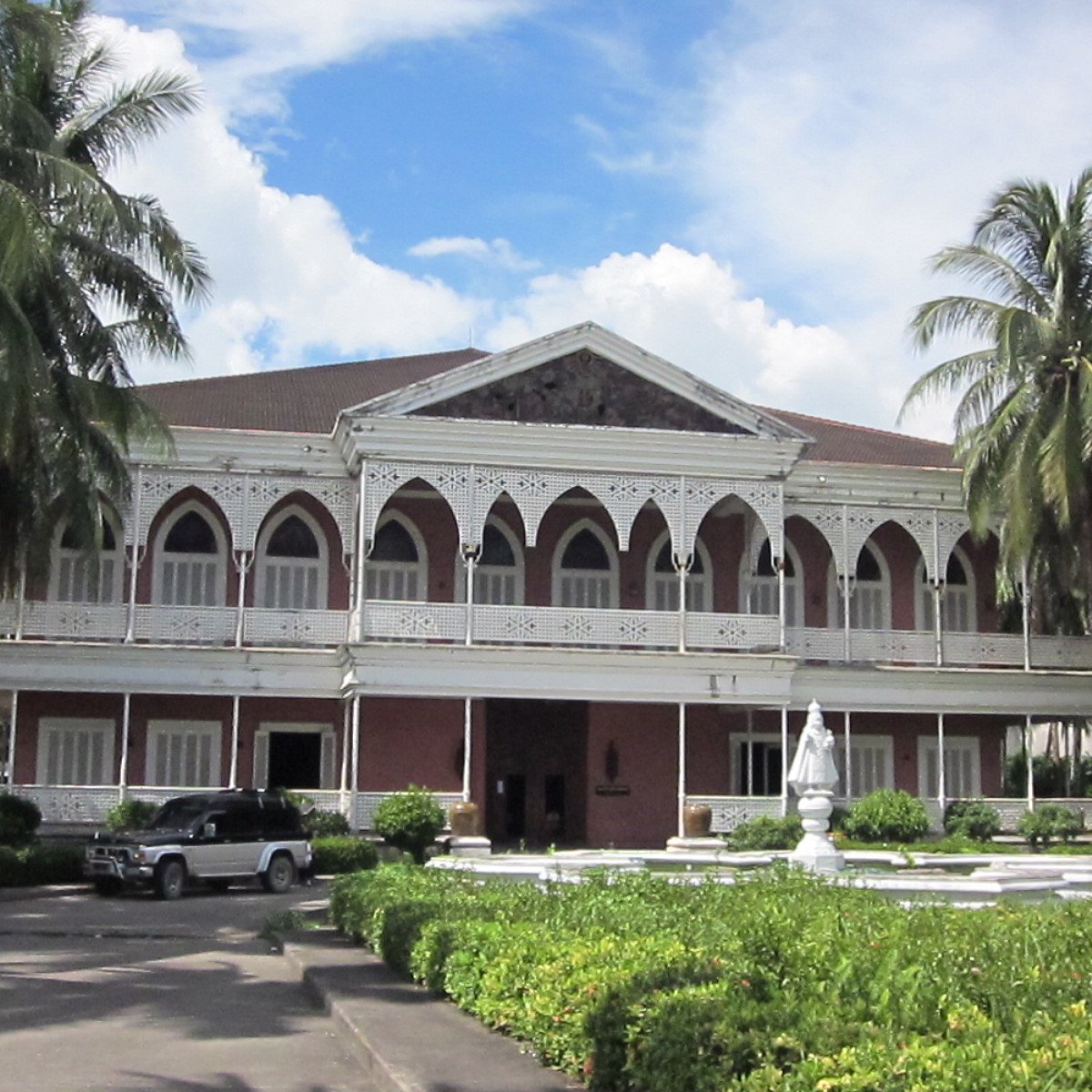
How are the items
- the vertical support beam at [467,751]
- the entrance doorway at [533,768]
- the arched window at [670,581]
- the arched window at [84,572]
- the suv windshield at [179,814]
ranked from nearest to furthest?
the suv windshield at [179,814] → the vertical support beam at [467,751] → the arched window at [84,572] → the entrance doorway at [533,768] → the arched window at [670,581]

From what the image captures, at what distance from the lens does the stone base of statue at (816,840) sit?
18.6 meters

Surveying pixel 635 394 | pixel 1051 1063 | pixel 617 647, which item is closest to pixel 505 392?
pixel 635 394

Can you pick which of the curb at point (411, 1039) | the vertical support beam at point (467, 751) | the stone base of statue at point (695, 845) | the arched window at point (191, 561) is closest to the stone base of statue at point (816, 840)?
the stone base of statue at point (695, 845)

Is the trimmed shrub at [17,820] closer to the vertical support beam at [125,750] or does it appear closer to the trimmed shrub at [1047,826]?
the vertical support beam at [125,750]

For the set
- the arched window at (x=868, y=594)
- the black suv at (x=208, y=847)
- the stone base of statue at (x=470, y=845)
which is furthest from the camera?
the arched window at (x=868, y=594)

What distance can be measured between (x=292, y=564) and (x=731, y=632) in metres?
8.35

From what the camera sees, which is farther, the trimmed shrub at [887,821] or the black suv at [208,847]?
the trimmed shrub at [887,821]

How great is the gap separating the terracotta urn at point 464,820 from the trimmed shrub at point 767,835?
4.27 metres

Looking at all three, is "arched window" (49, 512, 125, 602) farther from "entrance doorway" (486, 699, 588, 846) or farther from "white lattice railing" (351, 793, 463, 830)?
"entrance doorway" (486, 699, 588, 846)

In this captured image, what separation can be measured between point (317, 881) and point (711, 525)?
11473 mm

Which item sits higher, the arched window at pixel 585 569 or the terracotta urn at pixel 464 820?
the arched window at pixel 585 569

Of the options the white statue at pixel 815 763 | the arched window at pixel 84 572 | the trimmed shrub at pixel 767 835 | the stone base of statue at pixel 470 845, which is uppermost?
the arched window at pixel 84 572

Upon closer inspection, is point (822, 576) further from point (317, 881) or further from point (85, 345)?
point (85, 345)

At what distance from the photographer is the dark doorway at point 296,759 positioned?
29906 mm
